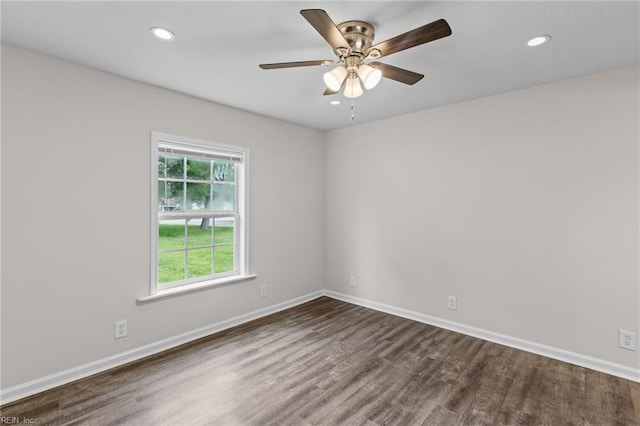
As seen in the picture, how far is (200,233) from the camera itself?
10.6ft

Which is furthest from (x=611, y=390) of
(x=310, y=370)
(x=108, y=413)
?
(x=108, y=413)

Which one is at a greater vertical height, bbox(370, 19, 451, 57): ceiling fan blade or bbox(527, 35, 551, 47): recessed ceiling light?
bbox(527, 35, 551, 47): recessed ceiling light

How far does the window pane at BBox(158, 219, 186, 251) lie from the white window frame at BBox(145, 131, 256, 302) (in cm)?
8

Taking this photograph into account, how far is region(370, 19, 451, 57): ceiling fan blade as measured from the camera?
1417mm

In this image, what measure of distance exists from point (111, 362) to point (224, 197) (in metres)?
1.84

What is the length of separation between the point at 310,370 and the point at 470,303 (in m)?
1.85

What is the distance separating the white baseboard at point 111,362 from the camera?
2.09 metres

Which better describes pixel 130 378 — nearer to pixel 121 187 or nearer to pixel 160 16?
pixel 121 187

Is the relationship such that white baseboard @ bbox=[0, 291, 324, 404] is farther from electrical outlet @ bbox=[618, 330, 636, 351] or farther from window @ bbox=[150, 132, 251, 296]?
electrical outlet @ bbox=[618, 330, 636, 351]

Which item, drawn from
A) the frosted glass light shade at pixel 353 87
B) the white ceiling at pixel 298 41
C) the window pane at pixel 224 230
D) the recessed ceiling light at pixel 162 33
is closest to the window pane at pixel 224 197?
the window pane at pixel 224 230

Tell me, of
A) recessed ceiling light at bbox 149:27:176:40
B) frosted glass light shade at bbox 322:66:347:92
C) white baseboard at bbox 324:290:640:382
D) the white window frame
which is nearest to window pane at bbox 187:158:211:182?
the white window frame

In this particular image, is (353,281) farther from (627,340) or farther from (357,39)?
(357,39)

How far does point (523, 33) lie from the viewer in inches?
74.9

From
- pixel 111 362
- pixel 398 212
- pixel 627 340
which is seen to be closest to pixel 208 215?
pixel 111 362
